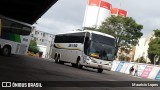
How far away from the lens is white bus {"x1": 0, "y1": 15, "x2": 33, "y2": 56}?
92.9 feet

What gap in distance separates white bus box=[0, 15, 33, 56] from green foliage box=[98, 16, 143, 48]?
4901 cm

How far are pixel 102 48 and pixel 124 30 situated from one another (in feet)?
177

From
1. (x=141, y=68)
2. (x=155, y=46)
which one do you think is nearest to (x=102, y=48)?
(x=141, y=68)

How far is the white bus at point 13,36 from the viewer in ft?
92.9

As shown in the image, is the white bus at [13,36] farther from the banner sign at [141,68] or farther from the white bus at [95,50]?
the banner sign at [141,68]

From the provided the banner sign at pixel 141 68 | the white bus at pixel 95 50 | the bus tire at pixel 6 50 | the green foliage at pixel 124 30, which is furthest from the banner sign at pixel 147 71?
the green foliage at pixel 124 30

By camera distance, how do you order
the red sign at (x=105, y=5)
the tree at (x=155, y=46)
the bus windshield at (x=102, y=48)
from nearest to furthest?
the bus windshield at (x=102, y=48)
the tree at (x=155, y=46)
the red sign at (x=105, y=5)

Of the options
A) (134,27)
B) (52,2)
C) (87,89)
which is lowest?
(87,89)

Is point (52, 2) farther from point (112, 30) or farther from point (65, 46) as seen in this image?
point (112, 30)

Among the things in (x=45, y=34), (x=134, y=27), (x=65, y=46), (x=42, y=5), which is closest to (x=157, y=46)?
(x=134, y=27)

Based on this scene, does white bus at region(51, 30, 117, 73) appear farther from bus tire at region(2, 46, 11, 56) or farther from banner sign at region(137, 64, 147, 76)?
banner sign at region(137, 64, 147, 76)

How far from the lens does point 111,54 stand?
2795 centimetres

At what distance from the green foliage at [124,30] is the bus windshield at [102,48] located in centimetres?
5122

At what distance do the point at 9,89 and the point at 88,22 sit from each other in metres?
116
